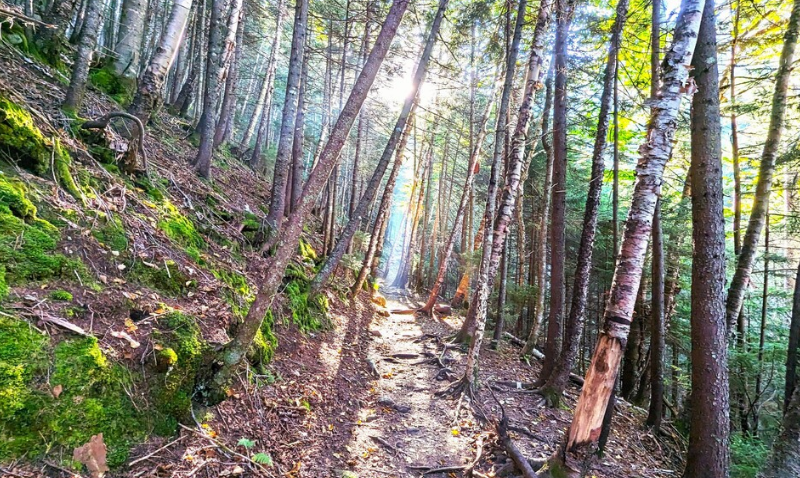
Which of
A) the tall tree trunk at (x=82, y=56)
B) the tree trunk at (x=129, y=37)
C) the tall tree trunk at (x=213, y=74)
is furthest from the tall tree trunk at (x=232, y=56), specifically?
the tall tree trunk at (x=82, y=56)

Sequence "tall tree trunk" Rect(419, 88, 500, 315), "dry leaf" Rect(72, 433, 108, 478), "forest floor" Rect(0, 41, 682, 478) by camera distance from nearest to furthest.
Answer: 1. "dry leaf" Rect(72, 433, 108, 478)
2. "forest floor" Rect(0, 41, 682, 478)
3. "tall tree trunk" Rect(419, 88, 500, 315)

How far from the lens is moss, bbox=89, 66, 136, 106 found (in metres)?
7.03

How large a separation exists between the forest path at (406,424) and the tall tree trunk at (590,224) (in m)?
2.34

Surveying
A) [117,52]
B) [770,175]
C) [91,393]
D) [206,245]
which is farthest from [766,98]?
[117,52]

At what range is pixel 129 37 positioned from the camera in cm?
650

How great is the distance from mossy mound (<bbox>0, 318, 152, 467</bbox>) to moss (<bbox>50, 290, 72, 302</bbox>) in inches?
17.4

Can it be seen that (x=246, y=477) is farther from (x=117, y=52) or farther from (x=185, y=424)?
(x=117, y=52)

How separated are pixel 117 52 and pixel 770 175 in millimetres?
14616

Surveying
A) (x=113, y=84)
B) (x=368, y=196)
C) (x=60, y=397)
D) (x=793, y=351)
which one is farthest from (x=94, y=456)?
(x=793, y=351)

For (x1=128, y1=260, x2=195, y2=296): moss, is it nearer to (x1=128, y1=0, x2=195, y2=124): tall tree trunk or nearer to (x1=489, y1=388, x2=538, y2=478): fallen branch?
(x1=128, y1=0, x2=195, y2=124): tall tree trunk

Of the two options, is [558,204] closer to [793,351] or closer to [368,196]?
[368,196]

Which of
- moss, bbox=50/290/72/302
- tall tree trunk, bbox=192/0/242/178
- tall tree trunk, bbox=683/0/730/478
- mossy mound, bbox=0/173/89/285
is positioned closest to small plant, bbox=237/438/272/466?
moss, bbox=50/290/72/302

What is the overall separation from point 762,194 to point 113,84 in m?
14.7

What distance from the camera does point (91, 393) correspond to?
2.66 meters
